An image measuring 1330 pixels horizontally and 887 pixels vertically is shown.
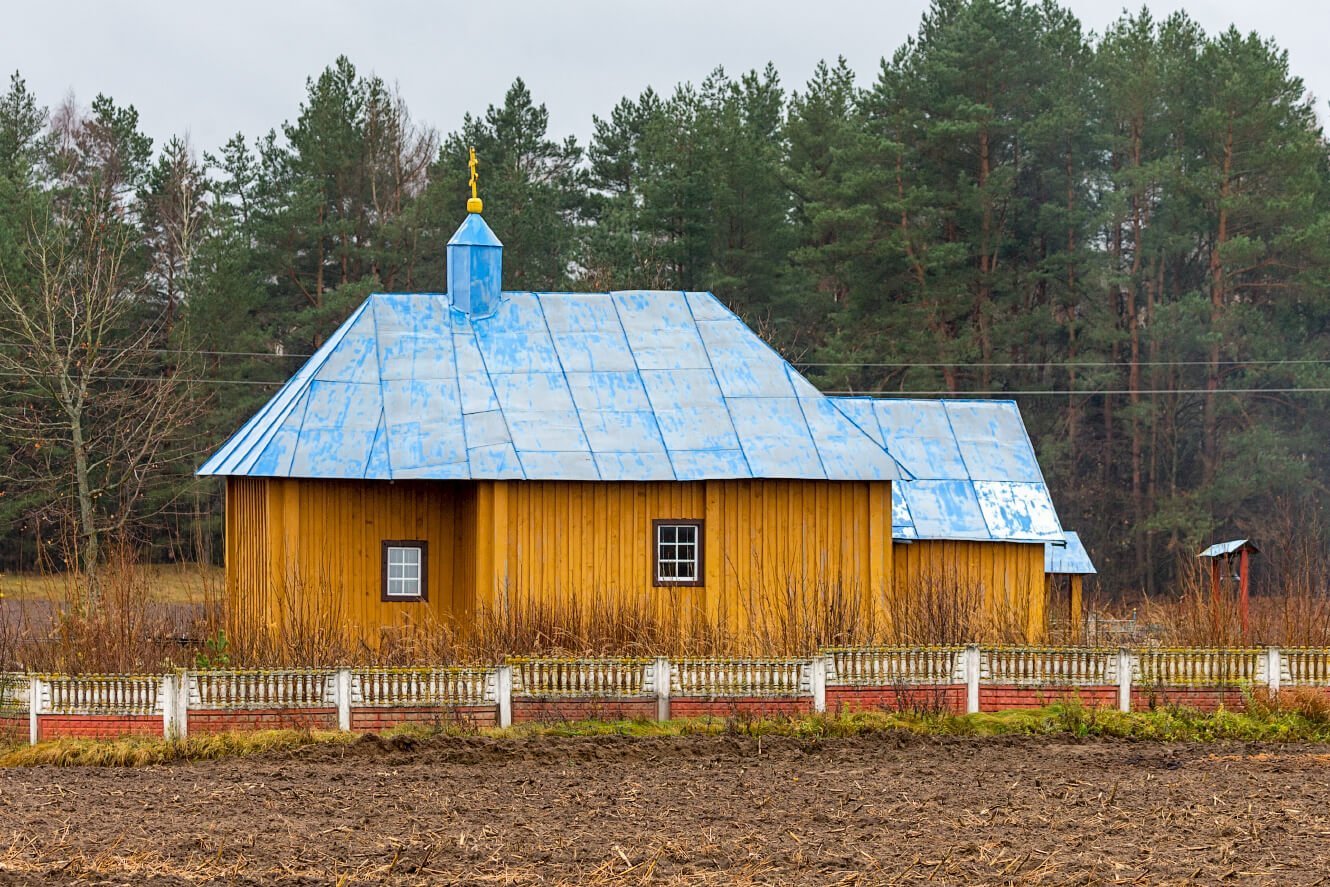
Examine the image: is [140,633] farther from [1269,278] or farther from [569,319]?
[1269,278]

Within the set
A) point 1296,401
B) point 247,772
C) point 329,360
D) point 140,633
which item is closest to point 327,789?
point 247,772

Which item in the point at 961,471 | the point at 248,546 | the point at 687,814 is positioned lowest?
the point at 687,814

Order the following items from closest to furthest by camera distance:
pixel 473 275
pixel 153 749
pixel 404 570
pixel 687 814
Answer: pixel 687 814 → pixel 153 749 → pixel 404 570 → pixel 473 275

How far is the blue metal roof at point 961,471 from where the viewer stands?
23.7 m

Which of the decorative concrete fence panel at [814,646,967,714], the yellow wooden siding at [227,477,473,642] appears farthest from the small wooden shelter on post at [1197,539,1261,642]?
the yellow wooden siding at [227,477,473,642]

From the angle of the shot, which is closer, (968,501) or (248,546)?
(248,546)

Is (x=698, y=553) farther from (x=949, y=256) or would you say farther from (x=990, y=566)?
(x=949, y=256)

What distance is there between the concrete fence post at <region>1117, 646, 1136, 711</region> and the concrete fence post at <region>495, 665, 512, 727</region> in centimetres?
627

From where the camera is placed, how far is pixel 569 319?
23.8 m

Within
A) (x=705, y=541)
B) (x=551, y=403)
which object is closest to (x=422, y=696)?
(x=705, y=541)

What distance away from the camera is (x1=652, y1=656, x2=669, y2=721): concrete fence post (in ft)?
56.6

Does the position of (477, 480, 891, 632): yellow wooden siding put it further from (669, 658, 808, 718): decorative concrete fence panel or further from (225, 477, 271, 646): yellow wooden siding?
(669, 658, 808, 718): decorative concrete fence panel

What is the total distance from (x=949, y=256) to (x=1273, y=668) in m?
24.7

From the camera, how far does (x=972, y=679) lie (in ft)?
58.3
